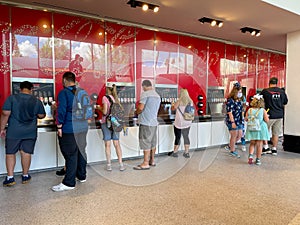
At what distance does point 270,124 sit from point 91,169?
12.9 feet

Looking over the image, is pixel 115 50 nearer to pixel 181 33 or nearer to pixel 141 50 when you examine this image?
pixel 141 50

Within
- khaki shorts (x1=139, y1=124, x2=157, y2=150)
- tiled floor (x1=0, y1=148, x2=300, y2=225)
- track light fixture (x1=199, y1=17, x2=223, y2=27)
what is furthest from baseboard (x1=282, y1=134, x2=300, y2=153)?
khaki shorts (x1=139, y1=124, x2=157, y2=150)

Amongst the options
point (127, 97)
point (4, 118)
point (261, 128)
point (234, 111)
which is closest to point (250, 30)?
point (234, 111)

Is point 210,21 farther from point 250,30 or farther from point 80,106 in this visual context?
point 80,106

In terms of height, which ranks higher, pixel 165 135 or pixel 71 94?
pixel 71 94

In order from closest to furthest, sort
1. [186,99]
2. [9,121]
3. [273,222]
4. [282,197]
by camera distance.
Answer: [273,222], [282,197], [9,121], [186,99]

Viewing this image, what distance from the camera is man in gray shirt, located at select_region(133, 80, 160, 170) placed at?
390 centimetres

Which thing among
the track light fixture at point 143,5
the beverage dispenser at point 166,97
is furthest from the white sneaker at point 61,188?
the track light fixture at point 143,5

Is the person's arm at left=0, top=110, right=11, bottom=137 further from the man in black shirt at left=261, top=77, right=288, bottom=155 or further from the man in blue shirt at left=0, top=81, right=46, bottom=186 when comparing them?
the man in black shirt at left=261, top=77, right=288, bottom=155

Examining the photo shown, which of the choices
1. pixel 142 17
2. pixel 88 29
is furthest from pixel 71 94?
pixel 142 17

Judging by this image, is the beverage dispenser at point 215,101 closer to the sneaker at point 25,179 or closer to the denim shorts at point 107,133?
the denim shorts at point 107,133

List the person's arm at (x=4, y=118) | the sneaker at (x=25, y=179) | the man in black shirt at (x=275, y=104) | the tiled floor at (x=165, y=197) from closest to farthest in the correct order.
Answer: the tiled floor at (x=165, y=197)
the person's arm at (x=4, y=118)
the sneaker at (x=25, y=179)
the man in black shirt at (x=275, y=104)

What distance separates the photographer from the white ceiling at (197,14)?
3.92m

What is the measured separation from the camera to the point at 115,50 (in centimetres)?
501
